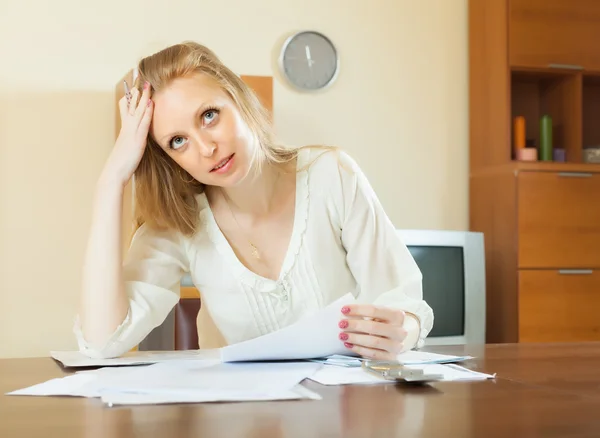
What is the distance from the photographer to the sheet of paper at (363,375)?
1.06 meters

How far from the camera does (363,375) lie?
1.12 metres

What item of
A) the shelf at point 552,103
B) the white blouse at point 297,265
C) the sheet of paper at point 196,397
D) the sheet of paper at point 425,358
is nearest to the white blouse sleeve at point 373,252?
the white blouse at point 297,265

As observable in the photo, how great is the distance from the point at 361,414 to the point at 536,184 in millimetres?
2870

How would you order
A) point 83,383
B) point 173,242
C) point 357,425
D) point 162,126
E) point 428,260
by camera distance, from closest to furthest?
point 357,425
point 83,383
point 162,126
point 173,242
point 428,260

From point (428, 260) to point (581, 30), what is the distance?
1.35 metres

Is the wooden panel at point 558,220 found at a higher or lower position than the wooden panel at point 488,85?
lower

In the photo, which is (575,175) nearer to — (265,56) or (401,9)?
(401,9)

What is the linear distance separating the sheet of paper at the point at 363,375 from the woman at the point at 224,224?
0.30 metres

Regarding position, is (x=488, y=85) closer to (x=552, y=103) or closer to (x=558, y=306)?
(x=552, y=103)

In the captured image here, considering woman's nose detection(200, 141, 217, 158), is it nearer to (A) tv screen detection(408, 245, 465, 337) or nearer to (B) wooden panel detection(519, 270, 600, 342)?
(A) tv screen detection(408, 245, 465, 337)

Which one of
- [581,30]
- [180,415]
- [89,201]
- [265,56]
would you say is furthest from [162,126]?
[581,30]

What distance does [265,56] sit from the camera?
11.8 ft

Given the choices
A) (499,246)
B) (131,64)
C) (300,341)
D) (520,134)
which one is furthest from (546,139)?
(300,341)

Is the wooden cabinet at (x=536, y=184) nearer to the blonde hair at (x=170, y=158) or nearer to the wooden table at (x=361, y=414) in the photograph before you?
the blonde hair at (x=170, y=158)
